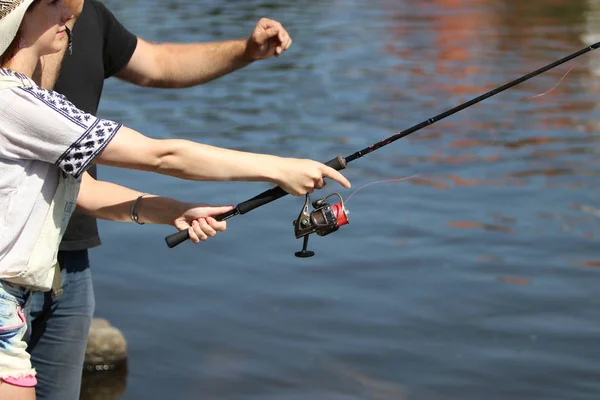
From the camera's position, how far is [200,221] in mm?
3605

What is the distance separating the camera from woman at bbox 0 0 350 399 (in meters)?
2.97

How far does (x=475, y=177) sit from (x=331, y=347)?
3.95 meters

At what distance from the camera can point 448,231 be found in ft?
28.6

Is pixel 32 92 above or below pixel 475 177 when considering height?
above

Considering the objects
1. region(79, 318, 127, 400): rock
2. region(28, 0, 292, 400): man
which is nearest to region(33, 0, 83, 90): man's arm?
region(28, 0, 292, 400): man

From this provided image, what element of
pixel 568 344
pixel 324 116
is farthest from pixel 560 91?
pixel 568 344

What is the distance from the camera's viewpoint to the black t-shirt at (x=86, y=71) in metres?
3.86

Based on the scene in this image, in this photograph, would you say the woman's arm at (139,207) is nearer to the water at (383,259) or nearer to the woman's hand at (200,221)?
the woman's hand at (200,221)

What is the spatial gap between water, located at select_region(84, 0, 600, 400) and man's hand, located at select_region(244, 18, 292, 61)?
7.48ft

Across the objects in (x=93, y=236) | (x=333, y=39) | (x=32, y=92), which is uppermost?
(x=32, y=92)

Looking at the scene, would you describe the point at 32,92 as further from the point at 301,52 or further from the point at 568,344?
the point at 301,52

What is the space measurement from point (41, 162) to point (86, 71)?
35.7 inches

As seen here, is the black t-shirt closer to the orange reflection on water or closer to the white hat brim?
the white hat brim

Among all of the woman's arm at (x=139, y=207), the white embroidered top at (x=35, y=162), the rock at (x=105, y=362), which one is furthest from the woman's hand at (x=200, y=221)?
the rock at (x=105, y=362)
